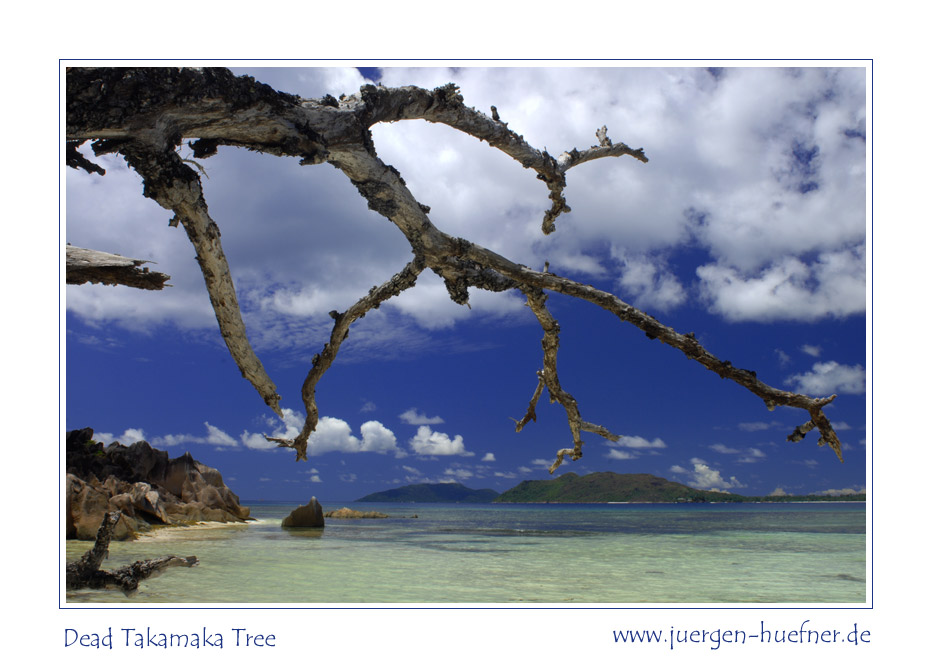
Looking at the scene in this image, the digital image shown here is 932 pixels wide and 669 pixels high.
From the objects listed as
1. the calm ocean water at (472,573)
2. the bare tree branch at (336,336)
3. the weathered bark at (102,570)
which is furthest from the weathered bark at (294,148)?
the calm ocean water at (472,573)

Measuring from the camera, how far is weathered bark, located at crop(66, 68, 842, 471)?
3088mm

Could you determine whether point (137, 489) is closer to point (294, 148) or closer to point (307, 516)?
point (307, 516)

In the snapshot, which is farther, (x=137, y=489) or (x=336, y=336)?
(x=137, y=489)

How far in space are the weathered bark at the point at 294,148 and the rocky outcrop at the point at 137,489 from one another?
8.76 m

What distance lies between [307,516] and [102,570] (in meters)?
16.1

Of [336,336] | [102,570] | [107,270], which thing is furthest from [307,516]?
[107,270]

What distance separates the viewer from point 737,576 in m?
8.71

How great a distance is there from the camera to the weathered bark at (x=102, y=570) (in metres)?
3.91

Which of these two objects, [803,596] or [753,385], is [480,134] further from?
[803,596]

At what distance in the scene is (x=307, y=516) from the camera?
63.5 ft

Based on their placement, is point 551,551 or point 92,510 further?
point 551,551

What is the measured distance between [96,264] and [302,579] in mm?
4775

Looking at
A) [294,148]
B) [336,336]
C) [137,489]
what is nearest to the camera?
[294,148]
